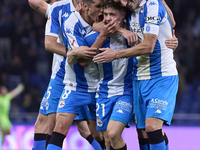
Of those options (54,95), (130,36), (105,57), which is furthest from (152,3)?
(54,95)

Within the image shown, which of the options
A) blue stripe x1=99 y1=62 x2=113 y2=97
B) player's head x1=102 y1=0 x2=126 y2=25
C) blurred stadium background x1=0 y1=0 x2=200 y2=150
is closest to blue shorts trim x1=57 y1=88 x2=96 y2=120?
blue stripe x1=99 y1=62 x2=113 y2=97

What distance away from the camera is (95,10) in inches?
156

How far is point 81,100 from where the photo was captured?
425 centimetres

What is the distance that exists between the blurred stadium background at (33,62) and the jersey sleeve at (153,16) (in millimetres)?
5276

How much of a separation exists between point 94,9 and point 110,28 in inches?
12.1

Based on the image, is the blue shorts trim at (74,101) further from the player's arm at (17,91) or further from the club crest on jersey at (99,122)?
the player's arm at (17,91)

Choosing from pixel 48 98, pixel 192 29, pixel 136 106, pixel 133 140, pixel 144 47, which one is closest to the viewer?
pixel 144 47

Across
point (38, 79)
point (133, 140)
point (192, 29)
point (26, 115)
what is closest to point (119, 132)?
point (133, 140)

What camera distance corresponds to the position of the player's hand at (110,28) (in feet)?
12.6

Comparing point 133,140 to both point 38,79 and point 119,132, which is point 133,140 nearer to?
point 38,79

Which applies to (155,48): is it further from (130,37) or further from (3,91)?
(3,91)

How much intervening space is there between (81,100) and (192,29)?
877 centimetres

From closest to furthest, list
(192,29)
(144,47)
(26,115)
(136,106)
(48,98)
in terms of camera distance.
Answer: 1. (144,47)
2. (136,106)
3. (48,98)
4. (26,115)
5. (192,29)

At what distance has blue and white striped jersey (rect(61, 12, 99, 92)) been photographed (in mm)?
4070
